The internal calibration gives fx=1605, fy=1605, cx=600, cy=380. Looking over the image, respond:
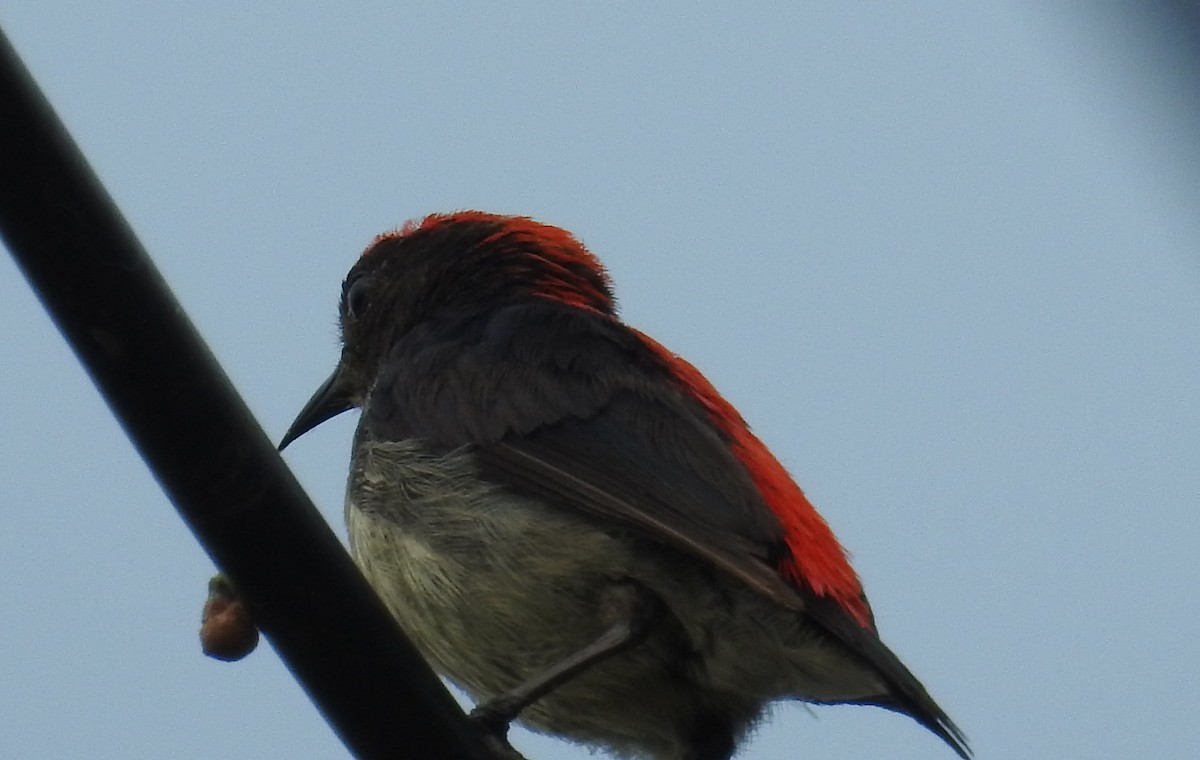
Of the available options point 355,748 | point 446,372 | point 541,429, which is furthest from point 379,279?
point 355,748

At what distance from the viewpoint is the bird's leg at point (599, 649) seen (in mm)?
3924

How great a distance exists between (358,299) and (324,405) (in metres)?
0.42

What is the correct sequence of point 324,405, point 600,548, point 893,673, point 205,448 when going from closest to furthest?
point 205,448, point 893,673, point 600,548, point 324,405

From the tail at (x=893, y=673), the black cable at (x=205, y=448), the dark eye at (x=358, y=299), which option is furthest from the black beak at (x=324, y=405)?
the black cable at (x=205, y=448)

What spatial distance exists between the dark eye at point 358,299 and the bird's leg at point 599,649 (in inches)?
87.4

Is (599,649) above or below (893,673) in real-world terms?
above

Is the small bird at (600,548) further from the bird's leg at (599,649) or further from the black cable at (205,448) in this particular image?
the black cable at (205,448)

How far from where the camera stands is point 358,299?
608 cm

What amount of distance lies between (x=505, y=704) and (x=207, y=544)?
1.29m

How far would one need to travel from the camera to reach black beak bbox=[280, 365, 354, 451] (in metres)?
6.05

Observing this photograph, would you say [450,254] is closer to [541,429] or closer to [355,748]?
[541,429]

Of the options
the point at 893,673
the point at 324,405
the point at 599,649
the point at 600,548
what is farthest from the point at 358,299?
the point at 893,673

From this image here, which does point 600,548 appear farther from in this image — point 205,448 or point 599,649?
point 205,448

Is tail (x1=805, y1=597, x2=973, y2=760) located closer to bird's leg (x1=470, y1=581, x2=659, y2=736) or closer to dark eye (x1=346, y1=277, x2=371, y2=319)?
bird's leg (x1=470, y1=581, x2=659, y2=736)
